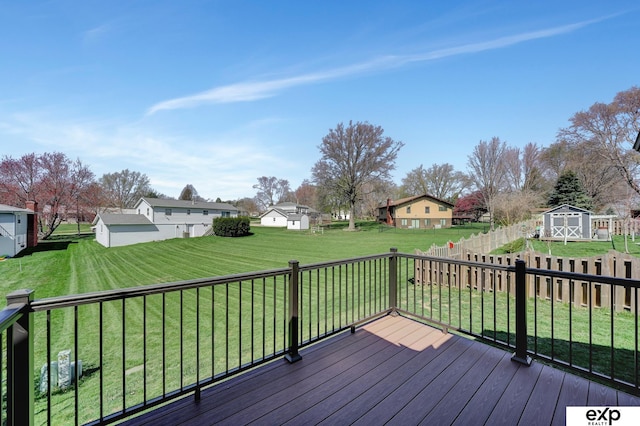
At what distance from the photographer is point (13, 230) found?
14375mm

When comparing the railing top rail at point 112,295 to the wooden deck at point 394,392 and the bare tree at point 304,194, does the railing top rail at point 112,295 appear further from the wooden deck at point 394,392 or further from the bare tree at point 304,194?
the bare tree at point 304,194

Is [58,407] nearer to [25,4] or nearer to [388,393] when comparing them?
[388,393]

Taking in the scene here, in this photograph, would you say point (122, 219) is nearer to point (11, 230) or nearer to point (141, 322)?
point (11, 230)

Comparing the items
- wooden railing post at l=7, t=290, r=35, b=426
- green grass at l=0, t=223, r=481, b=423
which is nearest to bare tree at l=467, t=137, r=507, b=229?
green grass at l=0, t=223, r=481, b=423

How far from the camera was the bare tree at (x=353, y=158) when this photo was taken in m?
25.8

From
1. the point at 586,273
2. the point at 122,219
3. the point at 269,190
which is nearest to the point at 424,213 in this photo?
the point at 586,273

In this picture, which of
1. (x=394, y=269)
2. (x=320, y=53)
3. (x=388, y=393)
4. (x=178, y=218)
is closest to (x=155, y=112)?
(x=320, y=53)

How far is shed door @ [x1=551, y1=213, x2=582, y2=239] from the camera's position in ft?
47.5

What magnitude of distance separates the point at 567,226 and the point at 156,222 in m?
29.5

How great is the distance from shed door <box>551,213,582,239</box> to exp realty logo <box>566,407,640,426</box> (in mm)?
16470

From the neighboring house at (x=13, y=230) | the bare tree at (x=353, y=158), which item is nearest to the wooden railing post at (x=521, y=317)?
the neighboring house at (x=13, y=230)

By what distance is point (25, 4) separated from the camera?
5.32m

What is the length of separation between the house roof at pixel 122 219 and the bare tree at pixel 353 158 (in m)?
15.6

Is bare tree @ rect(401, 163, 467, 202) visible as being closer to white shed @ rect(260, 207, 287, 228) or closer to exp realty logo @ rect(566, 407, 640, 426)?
white shed @ rect(260, 207, 287, 228)
